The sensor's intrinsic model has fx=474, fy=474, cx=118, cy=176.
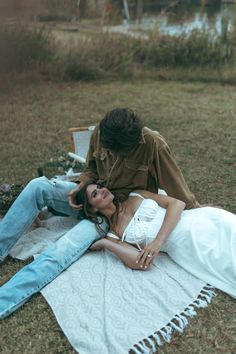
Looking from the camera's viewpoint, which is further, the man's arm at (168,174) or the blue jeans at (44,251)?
the man's arm at (168,174)

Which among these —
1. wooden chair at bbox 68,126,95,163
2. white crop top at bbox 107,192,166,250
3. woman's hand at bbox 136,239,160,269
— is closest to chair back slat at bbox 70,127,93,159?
wooden chair at bbox 68,126,95,163

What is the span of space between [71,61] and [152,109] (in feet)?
7.49

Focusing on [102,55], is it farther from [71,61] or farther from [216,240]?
[216,240]

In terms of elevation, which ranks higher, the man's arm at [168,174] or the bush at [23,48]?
the bush at [23,48]

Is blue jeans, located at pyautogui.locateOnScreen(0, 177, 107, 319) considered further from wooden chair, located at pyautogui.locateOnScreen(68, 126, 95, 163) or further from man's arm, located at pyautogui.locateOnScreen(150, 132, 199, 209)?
wooden chair, located at pyautogui.locateOnScreen(68, 126, 95, 163)

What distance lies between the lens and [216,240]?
8.63 feet

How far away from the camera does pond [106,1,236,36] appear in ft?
29.5

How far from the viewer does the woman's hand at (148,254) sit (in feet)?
8.70

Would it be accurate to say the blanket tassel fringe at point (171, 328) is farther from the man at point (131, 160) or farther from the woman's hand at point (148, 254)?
the man at point (131, 160)

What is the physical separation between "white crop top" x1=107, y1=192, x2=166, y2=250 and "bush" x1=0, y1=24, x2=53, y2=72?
2596mm

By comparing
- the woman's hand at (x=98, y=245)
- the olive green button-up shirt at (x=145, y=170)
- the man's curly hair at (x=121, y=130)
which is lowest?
the woman's hand at (x=98, y=245)

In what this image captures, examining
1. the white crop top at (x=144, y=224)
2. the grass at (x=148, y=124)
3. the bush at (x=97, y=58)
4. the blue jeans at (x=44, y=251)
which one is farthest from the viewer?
the bush at (x=97, y=58)

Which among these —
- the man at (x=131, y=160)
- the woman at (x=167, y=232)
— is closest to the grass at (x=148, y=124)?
the woman at (x=167, y=232)

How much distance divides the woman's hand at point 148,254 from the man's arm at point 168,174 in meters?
0.37
